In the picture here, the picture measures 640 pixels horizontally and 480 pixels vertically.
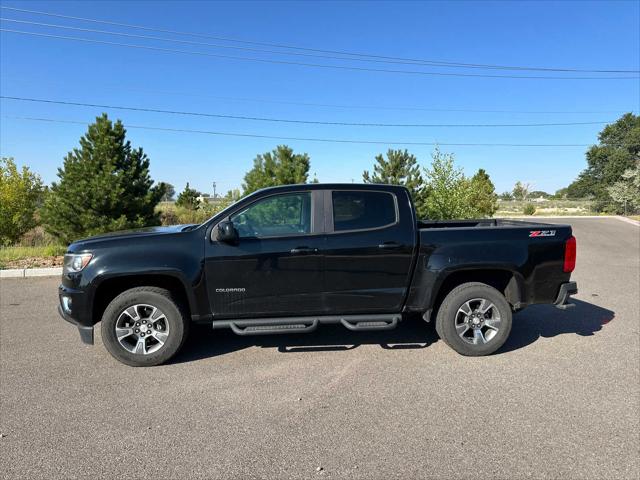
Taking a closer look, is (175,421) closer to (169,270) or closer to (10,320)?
(169,270)

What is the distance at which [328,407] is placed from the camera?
3.28 m

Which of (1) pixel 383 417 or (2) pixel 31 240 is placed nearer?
(1) pixel 383 417

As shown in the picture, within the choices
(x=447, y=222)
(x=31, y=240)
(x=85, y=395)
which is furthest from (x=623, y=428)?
(x=31, y=240)

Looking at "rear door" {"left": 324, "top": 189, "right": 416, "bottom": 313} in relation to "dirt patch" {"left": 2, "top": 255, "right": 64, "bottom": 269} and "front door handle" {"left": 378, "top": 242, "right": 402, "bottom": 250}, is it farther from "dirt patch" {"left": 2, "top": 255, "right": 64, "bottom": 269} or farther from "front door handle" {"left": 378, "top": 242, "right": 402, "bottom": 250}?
"dirt patch" {"left": 2, "top": 255, "right": 64, "bottom": 269}

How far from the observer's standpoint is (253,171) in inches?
614

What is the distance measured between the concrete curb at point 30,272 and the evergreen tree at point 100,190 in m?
2.15

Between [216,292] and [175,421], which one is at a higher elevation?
[216,292]

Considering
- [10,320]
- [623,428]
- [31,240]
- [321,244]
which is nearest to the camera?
[623,428]

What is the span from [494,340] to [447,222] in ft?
6.57

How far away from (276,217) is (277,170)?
35.6ft

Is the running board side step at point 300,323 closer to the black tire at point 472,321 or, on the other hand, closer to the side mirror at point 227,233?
the black tire at point 472,321

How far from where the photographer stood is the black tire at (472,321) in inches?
171

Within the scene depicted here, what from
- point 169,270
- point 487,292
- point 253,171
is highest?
point 253,171

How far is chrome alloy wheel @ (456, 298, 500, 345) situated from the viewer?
4.36 metres
